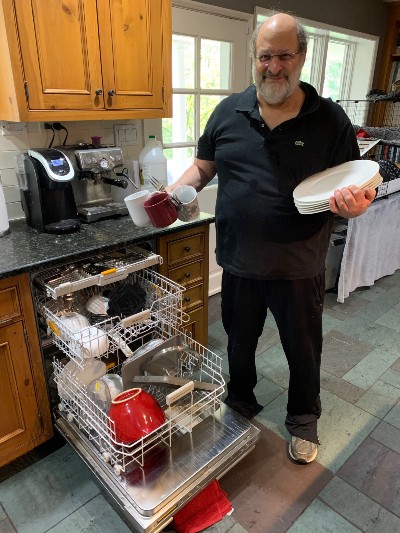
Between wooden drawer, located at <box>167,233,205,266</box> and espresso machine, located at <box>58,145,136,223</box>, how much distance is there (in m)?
0.29

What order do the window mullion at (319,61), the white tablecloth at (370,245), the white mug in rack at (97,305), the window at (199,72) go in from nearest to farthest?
the white mug in rack at (97,305) → the window at (199,72) → the white tablecloth at (370,245) → the window mullion at (319,61)

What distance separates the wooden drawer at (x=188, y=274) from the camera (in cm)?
184

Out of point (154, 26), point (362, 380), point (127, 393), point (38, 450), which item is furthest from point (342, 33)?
point (38, 450)

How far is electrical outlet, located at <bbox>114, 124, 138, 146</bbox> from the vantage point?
2080mm

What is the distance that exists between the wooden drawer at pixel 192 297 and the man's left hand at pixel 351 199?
917 millimetres

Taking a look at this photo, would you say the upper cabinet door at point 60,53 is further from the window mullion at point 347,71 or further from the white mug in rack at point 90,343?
the window mullion at point 347,71

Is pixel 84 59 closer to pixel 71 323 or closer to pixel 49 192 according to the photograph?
pixel 49 192

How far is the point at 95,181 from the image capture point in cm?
181

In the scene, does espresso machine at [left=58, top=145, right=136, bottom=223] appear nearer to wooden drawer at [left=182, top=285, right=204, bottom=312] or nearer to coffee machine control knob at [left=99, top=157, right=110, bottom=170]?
coffee machine control knob at [left=99, top=157, right=110, bottom=170]

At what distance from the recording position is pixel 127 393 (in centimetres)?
125

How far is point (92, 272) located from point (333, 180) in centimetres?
91

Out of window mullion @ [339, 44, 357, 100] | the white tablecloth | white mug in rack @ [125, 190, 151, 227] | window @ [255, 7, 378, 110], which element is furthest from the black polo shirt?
window mullion @ [339, 44, 357, 100]

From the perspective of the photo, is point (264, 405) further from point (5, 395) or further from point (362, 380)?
point (5, 395)

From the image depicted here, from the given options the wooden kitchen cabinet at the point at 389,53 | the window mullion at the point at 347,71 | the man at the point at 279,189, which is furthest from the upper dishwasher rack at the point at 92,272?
the wooden kitchen cabinet at the point at 389,53
